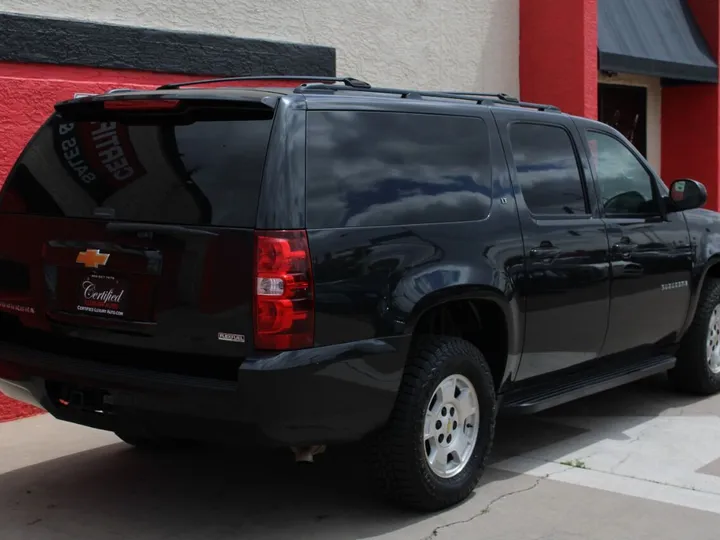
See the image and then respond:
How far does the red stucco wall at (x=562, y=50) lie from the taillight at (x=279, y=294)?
778cm

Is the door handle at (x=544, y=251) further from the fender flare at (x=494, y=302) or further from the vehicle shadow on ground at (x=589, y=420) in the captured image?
the vehicle shadow on ground at (x=589, y=420)

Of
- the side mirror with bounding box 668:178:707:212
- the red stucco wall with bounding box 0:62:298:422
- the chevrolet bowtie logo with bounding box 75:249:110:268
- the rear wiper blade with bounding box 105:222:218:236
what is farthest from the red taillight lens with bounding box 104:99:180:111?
the side mirror with bounding box 668:178:707:212

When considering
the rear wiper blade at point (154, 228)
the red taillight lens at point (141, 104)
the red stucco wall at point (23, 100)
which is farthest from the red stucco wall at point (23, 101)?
the rear wiper blade at point (154, 228)

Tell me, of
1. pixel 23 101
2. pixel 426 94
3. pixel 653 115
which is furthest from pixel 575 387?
pixel 653 115

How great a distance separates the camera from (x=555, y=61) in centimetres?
1138

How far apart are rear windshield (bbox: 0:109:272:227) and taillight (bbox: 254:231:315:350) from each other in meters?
0.14

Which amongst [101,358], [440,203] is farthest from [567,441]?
[101,358]

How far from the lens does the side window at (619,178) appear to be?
6.19 m

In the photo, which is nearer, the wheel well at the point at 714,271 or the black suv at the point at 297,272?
the black suv at the point at 297,272

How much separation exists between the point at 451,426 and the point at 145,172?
1.89 metres

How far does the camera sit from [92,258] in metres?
4.53

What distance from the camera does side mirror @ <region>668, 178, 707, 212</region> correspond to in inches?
258

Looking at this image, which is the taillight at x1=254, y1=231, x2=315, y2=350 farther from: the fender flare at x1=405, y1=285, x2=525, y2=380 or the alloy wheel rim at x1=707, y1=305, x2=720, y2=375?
the alloy wheel rim at x1=707, y1=305, x2=720, y2=375

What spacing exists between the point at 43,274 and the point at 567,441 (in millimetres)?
3292
